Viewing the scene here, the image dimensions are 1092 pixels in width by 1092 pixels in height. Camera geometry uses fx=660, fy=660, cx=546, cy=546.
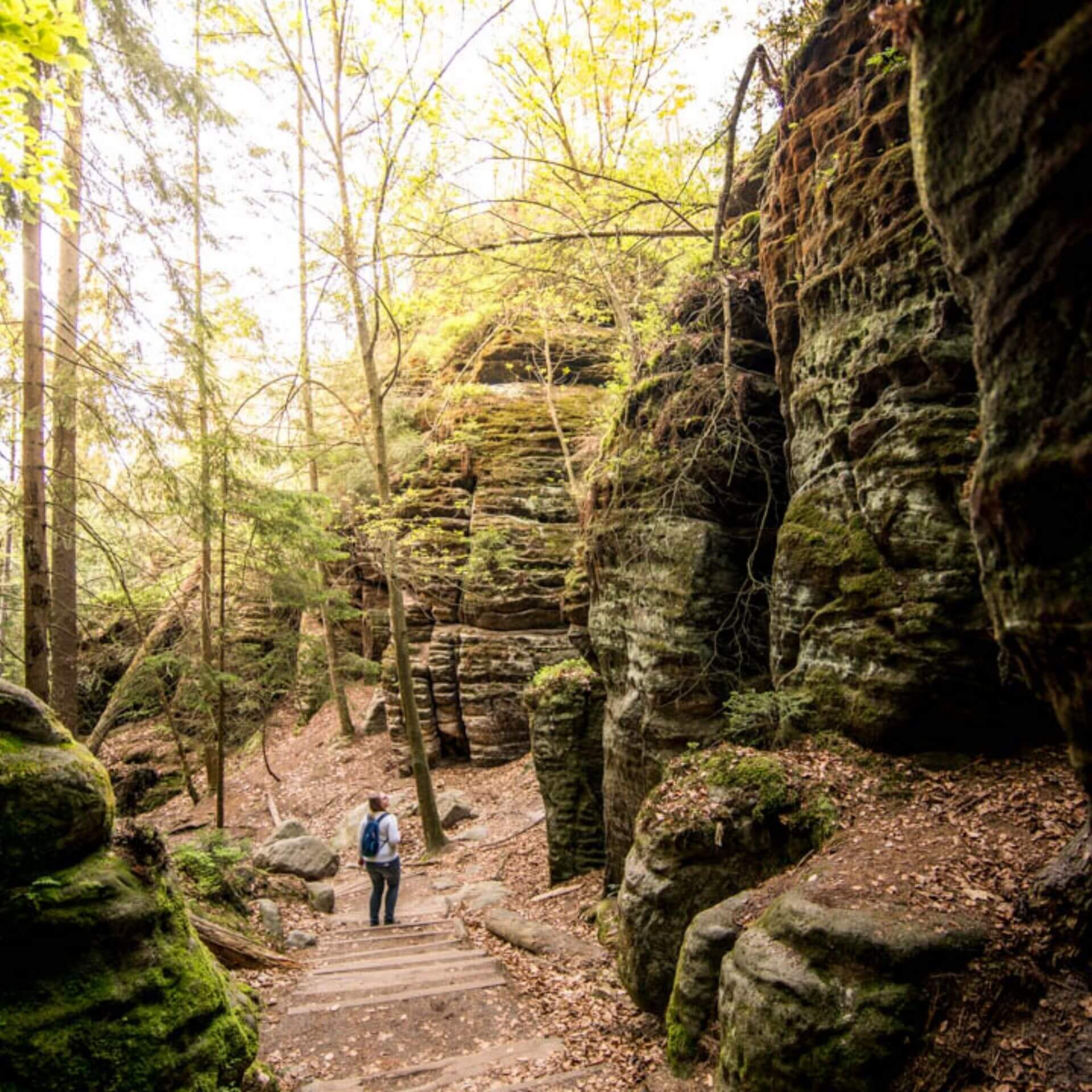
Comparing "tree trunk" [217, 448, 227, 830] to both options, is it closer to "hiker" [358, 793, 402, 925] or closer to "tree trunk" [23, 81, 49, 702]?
"tree trunk" [23, 81, 49, 702]

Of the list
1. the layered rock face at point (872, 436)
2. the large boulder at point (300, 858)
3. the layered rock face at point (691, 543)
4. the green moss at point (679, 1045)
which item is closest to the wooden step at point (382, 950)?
the layered rock face at point (691, 543)

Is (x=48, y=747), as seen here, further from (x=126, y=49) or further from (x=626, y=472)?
(x=126, y=49)

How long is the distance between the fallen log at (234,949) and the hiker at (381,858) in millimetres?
1818

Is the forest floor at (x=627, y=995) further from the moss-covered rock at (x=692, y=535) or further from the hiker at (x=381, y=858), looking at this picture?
the moss-covered rock at (x=692, y=535)

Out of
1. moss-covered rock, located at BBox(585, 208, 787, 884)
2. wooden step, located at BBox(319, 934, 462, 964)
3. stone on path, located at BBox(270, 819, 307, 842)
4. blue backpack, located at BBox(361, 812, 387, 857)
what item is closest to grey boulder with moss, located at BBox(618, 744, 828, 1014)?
moss-covered rock, located at BBox(585, 208, 787, 884)

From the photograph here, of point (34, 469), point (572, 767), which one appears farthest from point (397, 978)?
point (34, 469)

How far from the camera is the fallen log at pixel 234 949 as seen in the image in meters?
6.51

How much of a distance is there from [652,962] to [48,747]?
194 inches

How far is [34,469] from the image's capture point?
7.79m

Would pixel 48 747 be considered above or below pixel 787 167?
below

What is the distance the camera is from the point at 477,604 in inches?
636

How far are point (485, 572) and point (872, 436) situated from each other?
11.4 m

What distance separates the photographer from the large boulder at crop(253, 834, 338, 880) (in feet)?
35.5

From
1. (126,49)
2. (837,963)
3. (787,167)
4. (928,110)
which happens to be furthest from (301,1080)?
(126,49)
